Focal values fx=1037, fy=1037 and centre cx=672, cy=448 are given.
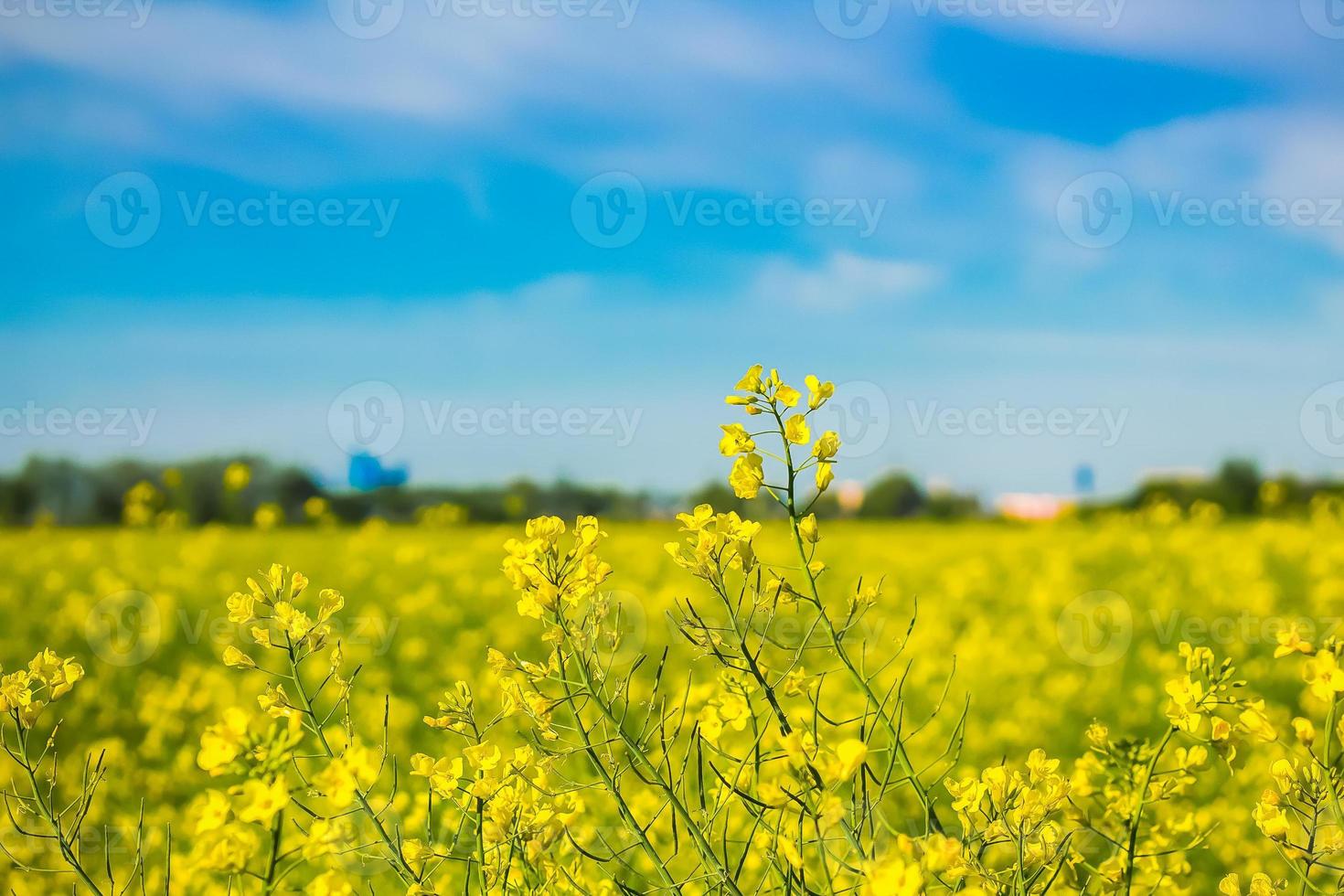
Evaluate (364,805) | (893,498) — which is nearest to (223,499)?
(893,498)

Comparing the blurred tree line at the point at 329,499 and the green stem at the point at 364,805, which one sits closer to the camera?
the green stem at the point at 364,805

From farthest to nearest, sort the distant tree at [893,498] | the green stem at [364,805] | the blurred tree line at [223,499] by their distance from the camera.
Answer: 1. the distant tree at [893,498]
2. the blurred tree line at [223,499]
3. the green stem at [364,805]

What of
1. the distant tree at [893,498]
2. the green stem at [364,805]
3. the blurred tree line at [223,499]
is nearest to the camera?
the green stem at [364,805]

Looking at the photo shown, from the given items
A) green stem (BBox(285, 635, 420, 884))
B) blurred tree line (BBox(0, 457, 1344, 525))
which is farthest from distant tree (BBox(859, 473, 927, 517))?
green stem (BBox(285, 635, 420, 884))

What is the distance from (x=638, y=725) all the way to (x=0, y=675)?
9.07 feet

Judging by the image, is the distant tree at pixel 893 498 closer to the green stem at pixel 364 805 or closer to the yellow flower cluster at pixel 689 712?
the yellow flower cluster at pixel 689 712

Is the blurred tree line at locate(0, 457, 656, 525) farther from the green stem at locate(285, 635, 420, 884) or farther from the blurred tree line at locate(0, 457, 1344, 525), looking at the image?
the green stem at locate(285, 635, 420, 884)

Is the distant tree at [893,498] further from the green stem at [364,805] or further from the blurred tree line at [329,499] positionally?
the green stem at [364,805]

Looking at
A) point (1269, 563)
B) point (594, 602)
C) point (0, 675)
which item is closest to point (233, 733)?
point (594, 602)

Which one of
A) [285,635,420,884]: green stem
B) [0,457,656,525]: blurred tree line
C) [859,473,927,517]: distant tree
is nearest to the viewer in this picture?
[285,635,420,884]: green stem

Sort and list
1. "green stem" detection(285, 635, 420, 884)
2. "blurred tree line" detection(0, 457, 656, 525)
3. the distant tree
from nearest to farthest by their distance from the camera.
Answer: "green stem" detection(285, 635, 420, 884), "blurred tree line" detection(0, 457, 656, 525), the distant tree

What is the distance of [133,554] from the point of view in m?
10.1

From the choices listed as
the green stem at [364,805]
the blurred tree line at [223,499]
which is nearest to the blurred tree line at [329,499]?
the blurred tree line at [223,499]

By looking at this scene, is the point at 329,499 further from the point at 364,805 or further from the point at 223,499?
the point at 364,805
